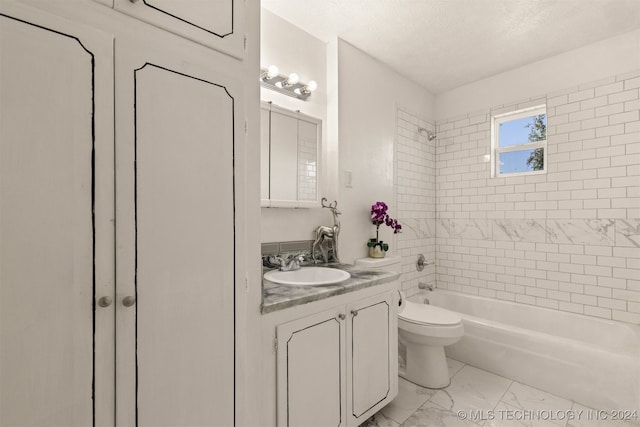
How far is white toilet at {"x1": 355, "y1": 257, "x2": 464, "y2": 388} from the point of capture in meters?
2.13

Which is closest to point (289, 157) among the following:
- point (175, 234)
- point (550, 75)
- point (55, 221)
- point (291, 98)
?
point (291, 98)

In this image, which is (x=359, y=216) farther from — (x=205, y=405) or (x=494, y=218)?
(x=205, y=405)

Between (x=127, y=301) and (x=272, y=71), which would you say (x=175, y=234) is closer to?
(x=127, y=301)

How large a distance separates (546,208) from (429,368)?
1.75 metres

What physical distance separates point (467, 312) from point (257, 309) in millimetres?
2621

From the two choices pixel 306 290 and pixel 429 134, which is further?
pixel 429 134

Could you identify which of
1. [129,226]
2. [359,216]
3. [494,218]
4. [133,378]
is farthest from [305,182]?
[494,218]

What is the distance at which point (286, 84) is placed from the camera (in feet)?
6.73

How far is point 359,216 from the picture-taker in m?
2.53

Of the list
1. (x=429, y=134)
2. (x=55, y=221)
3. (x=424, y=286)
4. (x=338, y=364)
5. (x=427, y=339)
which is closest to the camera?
(x=55, y=221)

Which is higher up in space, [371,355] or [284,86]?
[284,86]

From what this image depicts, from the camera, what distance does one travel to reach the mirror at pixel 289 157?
76.0 inches

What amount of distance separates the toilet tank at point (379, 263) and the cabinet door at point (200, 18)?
1.72 m

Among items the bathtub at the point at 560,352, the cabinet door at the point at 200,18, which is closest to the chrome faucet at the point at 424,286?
the bathtub at the point at 560,352
